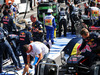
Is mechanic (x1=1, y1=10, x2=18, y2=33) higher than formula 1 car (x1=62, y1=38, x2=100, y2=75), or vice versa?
mechanic (x1=1, y1=10, x2=18, y2=33)

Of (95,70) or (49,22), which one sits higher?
(95,70)

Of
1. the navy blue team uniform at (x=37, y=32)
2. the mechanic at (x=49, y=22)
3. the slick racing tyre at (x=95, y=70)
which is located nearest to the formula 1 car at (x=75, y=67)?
the slick racing tyre at (x=95, y=70)

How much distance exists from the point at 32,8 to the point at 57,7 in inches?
583

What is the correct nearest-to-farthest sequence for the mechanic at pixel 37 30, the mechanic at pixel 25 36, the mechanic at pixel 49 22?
the mechanic at pixel 25 36, the mechanic at pixel 37 30, the mechanic at pixel 49 22

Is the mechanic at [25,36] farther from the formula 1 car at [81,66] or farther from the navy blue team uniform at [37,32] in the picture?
the formula 1 car at [81,66]

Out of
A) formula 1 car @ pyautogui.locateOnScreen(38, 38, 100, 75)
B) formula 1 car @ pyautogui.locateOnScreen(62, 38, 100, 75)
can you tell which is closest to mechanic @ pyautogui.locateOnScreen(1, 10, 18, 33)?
formula 1 car @ pyautogui.locateOnScreen(38, 38, 100, 75)

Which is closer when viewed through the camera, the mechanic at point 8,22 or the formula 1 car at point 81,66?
the formula 1 car at point 81,66

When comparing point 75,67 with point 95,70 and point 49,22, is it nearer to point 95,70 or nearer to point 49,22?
point 95,70

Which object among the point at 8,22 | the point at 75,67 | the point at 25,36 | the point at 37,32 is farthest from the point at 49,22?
the point at 75,67

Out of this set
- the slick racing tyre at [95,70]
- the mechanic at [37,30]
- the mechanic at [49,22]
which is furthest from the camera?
the mechanic at [49,22]

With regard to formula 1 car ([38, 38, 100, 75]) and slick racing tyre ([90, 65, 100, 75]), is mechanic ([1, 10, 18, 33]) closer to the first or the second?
formula 1 car ([38, 38, 100, 75])

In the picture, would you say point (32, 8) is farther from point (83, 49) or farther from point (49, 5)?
point (83, 49)

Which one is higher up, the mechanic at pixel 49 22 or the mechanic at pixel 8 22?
the mechanic at pixel 8 22

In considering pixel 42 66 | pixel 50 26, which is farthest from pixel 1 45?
pixel 50 26
